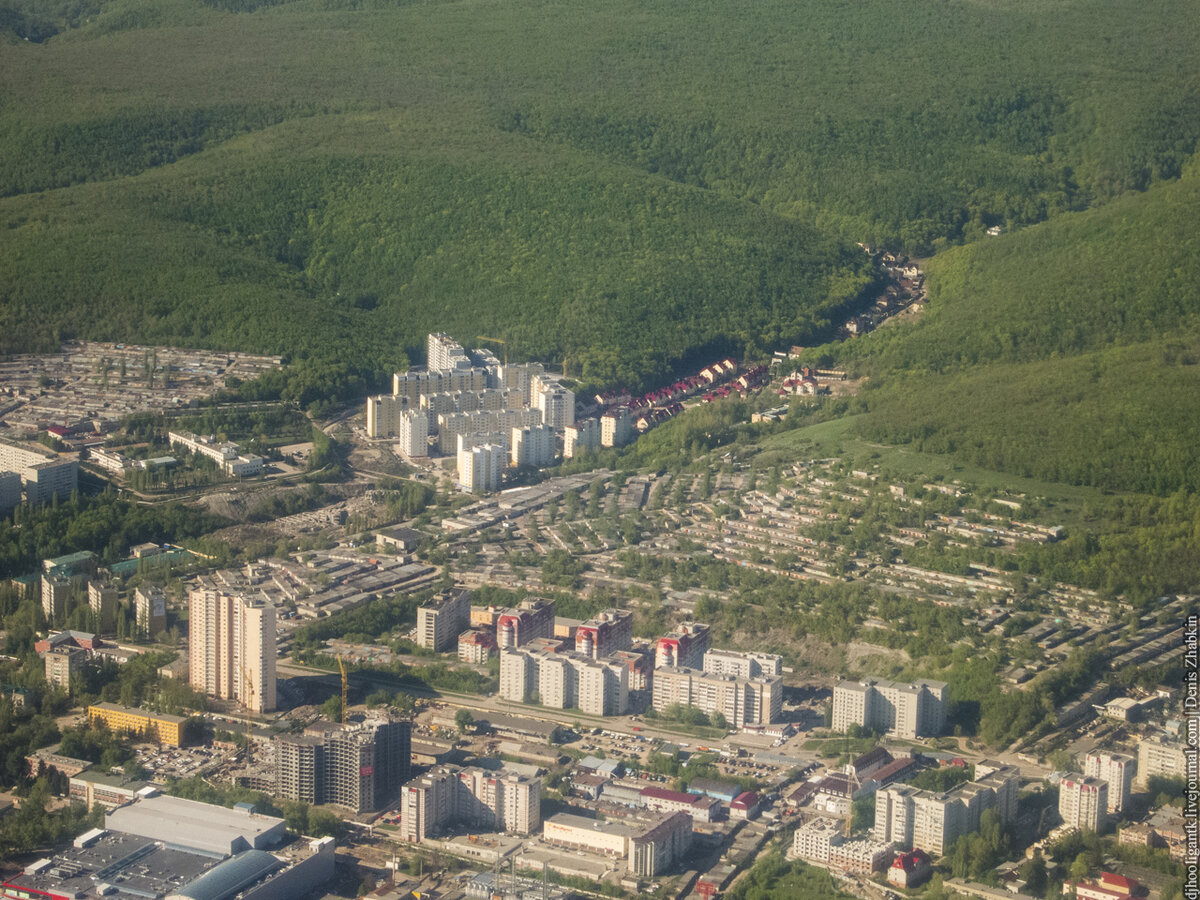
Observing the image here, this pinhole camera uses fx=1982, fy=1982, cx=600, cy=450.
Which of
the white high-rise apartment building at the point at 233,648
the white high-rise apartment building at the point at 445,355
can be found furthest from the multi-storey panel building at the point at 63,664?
the white high-rise apartment building at the point at 445,355

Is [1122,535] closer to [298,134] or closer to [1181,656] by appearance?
[1181,656]

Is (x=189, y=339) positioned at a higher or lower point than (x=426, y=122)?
lower

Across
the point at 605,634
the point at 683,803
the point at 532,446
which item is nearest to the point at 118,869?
the point at 683,803

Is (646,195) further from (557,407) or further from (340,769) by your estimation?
(340,769)

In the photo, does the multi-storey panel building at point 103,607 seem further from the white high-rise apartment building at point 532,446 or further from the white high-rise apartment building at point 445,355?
the white high-rise apartment building at point 445,355

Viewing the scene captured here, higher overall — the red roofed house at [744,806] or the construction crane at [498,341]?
the construction crane at [498,341]

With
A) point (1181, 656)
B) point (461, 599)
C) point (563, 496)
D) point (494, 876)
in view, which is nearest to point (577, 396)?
point (563, 496)
